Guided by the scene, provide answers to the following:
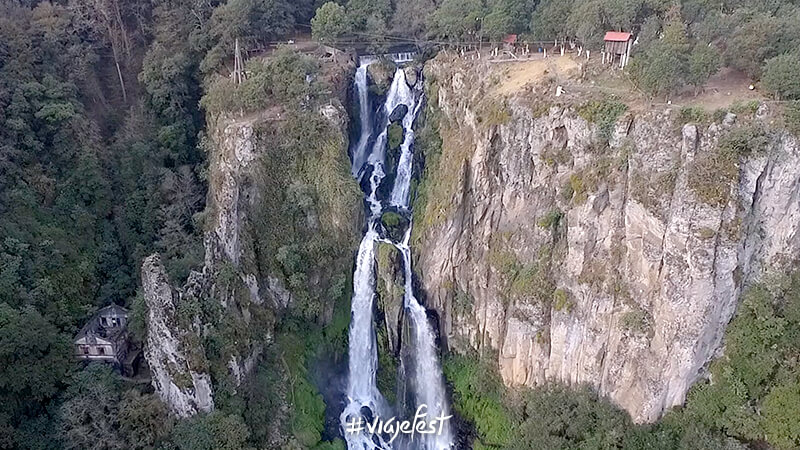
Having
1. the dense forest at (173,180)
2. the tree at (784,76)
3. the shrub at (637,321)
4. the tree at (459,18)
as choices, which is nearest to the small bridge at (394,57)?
the dense forest at (173,180)

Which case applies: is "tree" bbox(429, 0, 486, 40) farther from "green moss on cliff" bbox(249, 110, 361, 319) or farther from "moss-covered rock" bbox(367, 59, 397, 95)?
"green moss on cliff" bbox(249, 110, 361, 319)

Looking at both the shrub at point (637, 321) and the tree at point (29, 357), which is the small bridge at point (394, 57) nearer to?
the shrub at point (637, 321)

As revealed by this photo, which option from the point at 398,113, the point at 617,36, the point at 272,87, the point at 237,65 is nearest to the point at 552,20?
the point at 617,36

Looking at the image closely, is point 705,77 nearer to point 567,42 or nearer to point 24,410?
point 567,42

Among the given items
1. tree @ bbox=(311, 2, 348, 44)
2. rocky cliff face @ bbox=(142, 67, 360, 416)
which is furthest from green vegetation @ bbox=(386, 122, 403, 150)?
tree @ bbox=(311, 2, 348, 44)

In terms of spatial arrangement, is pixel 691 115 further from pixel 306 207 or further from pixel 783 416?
pixel 306 207

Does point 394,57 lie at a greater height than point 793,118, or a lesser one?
greater

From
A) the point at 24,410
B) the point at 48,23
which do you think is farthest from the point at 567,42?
the point at 24,410
